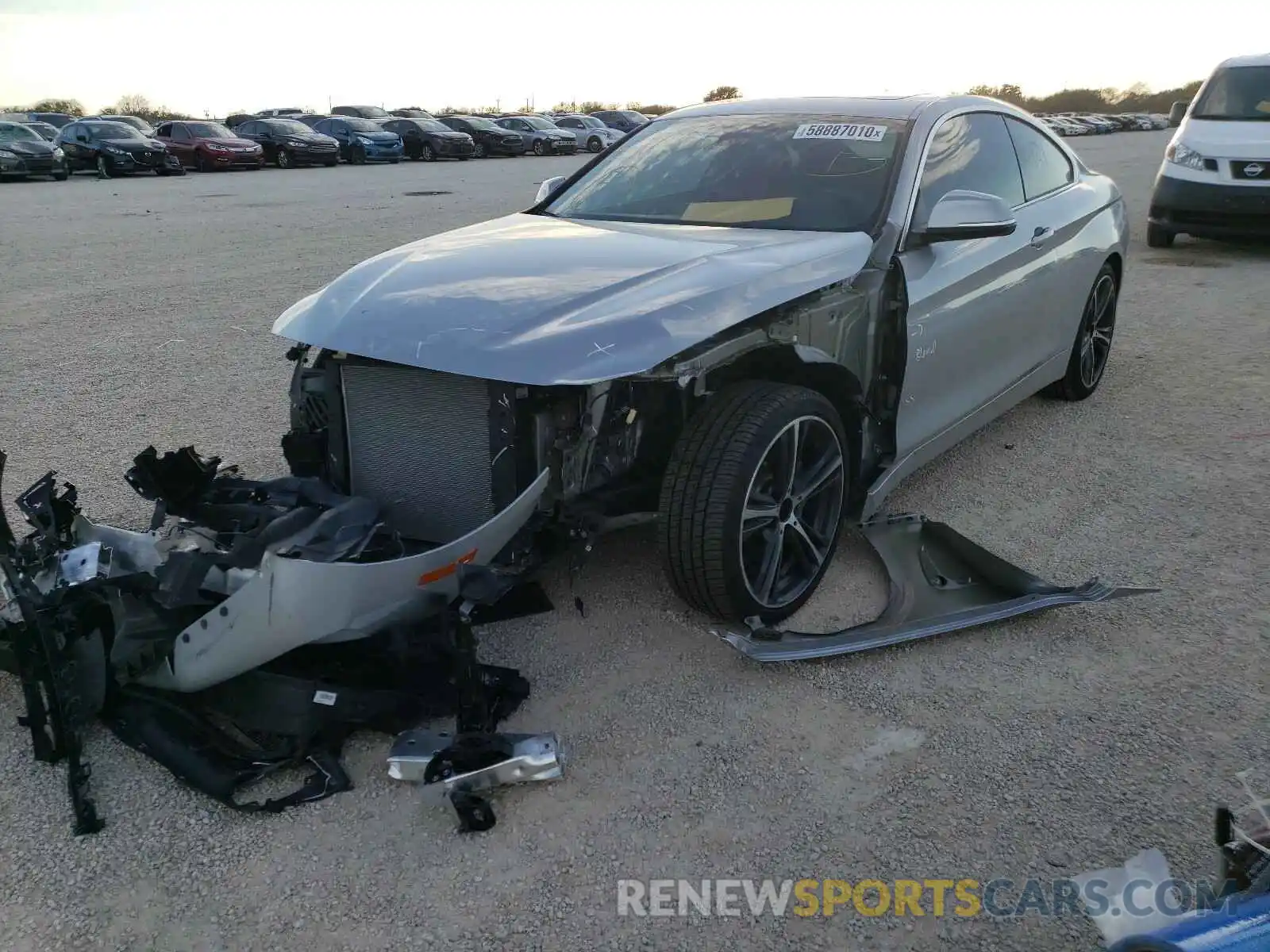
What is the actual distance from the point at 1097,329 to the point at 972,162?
1881 millimetres

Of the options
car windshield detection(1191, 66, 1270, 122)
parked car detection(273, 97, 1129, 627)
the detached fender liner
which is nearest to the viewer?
parked car detection(273, 97, 1129, 627)

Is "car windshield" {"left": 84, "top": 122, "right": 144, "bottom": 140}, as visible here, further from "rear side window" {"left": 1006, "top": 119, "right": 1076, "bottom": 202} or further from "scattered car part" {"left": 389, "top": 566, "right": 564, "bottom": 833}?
"scattered car part" {"left": 389, "top": 566, "right": 564, "bottom": 833}

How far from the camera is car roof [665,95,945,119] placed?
4.21m

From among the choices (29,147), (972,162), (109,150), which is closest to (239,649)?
(972,162)

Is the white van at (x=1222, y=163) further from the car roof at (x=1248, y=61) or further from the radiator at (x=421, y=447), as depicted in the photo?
the radiator at (x=421, y=447)

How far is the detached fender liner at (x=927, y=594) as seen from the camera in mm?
3131

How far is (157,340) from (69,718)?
530 centimetres

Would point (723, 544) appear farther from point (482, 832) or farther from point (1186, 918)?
point (1186, 918)

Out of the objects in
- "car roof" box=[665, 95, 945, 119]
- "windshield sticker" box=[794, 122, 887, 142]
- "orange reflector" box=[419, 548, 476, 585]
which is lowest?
"orange reflector" box=[419, 548, 476, 585]

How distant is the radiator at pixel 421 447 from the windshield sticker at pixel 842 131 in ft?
6.52

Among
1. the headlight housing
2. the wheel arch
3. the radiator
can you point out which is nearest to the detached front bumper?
the headlight housing

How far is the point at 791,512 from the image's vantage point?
3338 mm

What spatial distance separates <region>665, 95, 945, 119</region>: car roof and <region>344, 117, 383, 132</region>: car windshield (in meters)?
29.2

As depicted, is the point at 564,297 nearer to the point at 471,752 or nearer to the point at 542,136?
the point at 471,752
